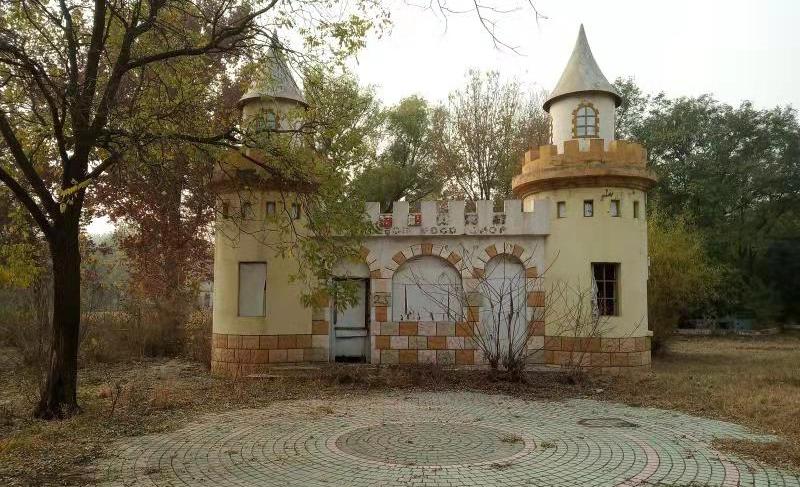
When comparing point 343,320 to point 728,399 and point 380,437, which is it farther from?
point 728,399

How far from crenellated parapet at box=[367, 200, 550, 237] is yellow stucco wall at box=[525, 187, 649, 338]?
50 centimetres

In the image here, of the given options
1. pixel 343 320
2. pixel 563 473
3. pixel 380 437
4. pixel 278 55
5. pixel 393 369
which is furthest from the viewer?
pixel 343 320

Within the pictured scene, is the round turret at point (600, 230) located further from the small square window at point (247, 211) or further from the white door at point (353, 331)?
the small square window at point (247, 211)

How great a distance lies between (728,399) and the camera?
10.0 metres

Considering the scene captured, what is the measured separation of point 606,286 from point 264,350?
782 cm

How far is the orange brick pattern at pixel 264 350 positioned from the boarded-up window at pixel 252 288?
0.69 m

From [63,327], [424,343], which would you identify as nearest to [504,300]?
[424,343]

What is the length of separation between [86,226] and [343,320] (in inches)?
345

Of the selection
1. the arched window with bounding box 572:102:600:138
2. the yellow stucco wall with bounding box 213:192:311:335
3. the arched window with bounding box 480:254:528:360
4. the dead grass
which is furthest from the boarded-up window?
the arched window with bounding box 572:102:600:138

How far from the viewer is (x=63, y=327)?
29.5 ft

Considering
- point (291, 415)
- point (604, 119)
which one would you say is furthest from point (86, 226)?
point (604, 119)

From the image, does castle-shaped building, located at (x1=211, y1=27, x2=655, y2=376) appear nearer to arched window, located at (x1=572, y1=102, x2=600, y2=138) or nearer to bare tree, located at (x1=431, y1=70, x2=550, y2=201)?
arched window, located at (x1=572, y1=102, x2=600, y2=138)

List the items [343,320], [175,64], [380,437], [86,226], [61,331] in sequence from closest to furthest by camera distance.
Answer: [380,437] < [61,331] < [175,64] < [343,320] < [86,226]

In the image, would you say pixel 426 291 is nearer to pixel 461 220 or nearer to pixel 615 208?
pixel 461 220
